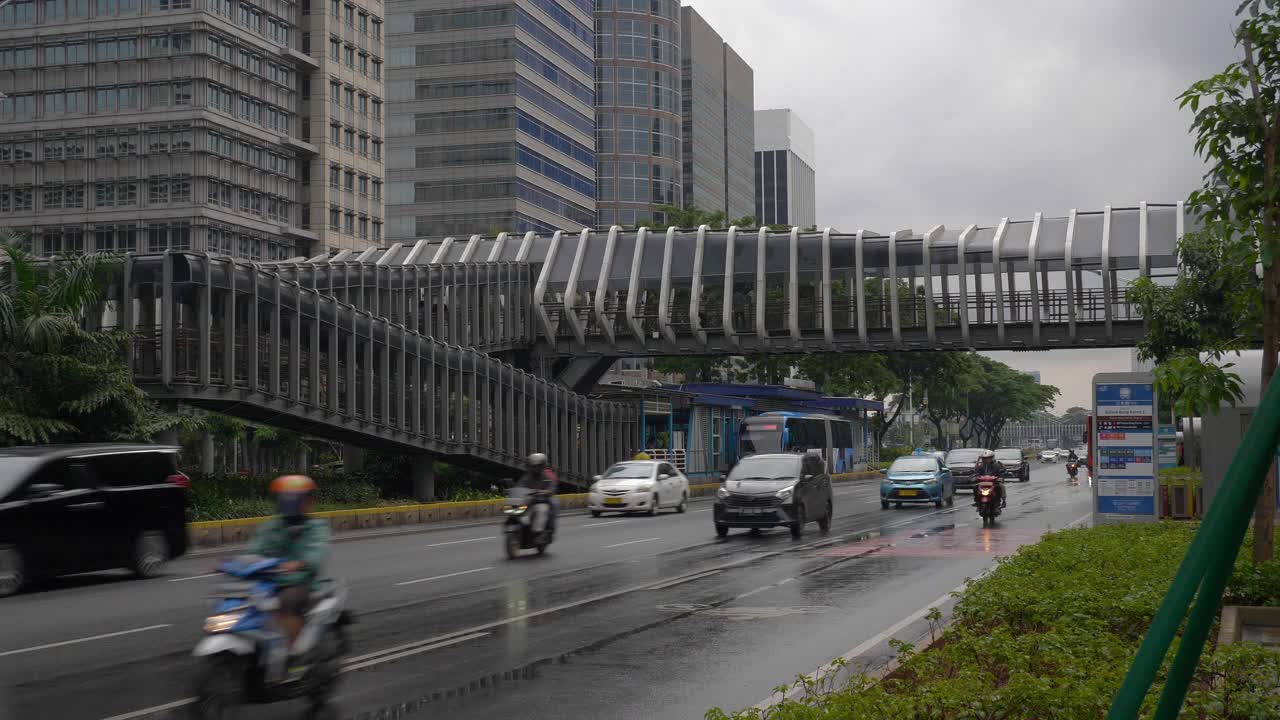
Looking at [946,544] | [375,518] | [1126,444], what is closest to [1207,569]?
[946,544]

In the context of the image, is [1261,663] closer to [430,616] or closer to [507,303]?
[430,616]

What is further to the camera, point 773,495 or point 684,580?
point 773,495

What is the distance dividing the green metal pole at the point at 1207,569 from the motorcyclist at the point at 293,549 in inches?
256

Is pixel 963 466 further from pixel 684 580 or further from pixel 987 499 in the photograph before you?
pixel 684 580

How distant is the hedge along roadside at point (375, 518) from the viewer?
81.1 feet

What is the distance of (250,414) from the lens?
33.4 m

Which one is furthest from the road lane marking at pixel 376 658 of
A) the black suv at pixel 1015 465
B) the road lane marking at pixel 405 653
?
the black suv at pixel 1015 465

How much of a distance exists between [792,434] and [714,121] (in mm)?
89256

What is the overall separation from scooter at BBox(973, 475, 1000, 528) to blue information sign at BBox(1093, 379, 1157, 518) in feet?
19.4

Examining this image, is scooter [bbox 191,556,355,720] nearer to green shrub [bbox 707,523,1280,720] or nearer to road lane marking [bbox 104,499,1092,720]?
road lane marking [bbox 104,499,1092,720]

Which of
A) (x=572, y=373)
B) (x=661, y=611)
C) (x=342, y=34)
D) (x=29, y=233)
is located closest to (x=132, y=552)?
(x=661, y=611)

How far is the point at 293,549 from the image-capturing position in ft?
28.0

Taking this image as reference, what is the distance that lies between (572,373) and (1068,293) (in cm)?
1933

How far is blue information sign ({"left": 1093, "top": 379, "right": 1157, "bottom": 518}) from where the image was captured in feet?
78.6
